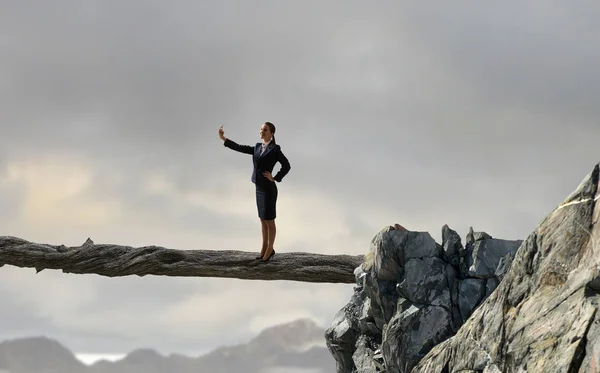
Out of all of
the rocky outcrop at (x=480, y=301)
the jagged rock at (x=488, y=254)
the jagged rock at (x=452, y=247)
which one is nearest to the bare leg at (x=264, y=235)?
the rocky outcrop at (x=480, y=301)

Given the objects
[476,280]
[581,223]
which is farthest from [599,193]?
[476,280]

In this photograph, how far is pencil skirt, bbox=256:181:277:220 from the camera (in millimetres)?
11516

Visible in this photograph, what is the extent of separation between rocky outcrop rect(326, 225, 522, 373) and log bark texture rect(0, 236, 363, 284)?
4.25m

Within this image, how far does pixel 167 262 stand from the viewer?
13.2m

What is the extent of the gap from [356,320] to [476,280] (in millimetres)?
1598

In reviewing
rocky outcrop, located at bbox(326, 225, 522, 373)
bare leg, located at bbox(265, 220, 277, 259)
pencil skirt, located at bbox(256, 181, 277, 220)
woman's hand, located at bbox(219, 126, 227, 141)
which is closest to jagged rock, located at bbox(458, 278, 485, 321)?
rocky outcrop, located at bbox(326, 225, 522, 373)

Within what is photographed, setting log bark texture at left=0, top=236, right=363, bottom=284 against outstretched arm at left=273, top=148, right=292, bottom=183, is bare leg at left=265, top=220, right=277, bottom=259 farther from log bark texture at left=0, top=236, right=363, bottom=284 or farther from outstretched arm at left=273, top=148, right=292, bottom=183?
outstretched arm at left=273, top=148, right=292, bottom=183

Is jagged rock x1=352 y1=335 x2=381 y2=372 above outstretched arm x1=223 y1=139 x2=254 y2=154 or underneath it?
underneath

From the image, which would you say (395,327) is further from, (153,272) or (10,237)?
(10,237)

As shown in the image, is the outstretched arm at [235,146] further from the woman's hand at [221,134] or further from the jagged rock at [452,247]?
the jagged rock at [452,247]

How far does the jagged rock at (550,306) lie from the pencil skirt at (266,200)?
17.2 ft

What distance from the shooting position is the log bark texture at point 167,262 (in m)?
12.9

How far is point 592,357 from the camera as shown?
522 centimetres

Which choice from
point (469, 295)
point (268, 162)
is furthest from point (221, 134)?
point (469, 295)
